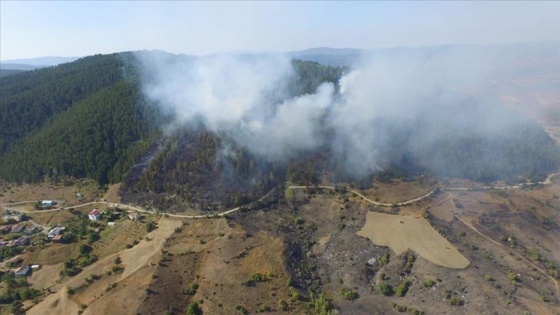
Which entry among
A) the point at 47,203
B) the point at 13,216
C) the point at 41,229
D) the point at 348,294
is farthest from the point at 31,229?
the point at 348,294

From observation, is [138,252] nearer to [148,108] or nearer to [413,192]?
[413,192]

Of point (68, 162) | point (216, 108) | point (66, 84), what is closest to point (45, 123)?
point (66, 84)

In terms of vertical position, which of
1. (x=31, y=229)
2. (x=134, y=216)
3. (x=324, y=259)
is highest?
(x=134, y=216)

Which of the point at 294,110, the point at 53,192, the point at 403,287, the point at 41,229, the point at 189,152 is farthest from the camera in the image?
the point at 294,110

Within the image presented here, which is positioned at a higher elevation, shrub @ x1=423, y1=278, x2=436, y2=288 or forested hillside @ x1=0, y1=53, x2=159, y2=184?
forested hillside @ x1=0, y1=53, x2=159, y2=184

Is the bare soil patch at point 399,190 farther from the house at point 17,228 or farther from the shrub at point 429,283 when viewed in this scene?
the house at point 17,228

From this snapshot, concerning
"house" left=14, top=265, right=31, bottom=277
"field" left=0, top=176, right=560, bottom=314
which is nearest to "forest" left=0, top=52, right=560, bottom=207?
"field" left=0, top=176, right=560, bottom=314

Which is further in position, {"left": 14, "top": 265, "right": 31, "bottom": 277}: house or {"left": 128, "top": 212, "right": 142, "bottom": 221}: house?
{"left": 128, "top": 212, "right": 142, "bottom": 221}: house

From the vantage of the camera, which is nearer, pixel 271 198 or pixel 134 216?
pixel 134 216

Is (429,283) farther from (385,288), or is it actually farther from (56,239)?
(56,239)

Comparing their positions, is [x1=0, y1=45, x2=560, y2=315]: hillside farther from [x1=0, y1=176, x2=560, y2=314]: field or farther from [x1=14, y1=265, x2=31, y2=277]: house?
[x1=14, y1=265, x2=31, y2=277]: house
